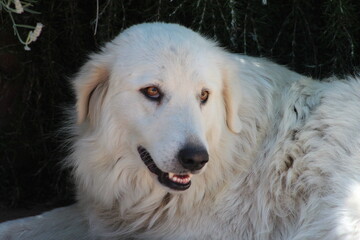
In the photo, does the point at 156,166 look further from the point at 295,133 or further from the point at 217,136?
the point at 295,133

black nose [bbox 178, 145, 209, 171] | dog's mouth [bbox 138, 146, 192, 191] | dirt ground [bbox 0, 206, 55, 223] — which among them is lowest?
dirt ground [bbox 0, 206, 55, 223]

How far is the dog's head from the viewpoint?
3.61 m

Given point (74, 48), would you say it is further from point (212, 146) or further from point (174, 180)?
point (174, 180)

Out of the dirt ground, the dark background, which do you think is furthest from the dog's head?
the dirt ground

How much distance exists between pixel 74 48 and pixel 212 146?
1926 mm

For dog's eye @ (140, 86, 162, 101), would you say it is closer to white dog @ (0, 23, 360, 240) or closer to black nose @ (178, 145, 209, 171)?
white dog @ (0, 23, 360, 240)

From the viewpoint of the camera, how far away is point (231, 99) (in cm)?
409

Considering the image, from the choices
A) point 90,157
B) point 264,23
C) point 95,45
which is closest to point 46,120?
point 95,45

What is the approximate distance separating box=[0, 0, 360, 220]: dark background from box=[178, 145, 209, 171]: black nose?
181 cm

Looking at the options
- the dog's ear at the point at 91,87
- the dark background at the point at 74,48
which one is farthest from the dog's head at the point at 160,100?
the dark background at the point at 74,48

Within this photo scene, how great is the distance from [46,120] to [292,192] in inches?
97.0

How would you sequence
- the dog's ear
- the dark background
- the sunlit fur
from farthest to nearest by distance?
the dark background
the dog's ear
the sunlit fur

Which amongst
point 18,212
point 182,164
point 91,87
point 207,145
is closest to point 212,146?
point 207,145

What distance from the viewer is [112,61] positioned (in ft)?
13.2
